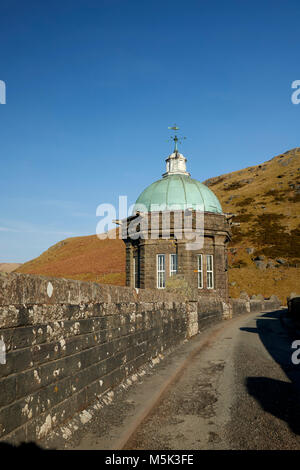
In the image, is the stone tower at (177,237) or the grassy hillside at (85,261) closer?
the stone tower at (177,237)

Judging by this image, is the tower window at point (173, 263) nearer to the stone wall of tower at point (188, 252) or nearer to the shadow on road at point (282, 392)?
the stone wall of tower at point (188, 252)

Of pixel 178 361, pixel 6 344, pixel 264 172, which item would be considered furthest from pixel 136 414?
pixel 264 172

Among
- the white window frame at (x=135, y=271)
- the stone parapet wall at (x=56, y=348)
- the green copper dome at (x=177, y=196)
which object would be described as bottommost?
the stone parapet wall at (x=56, y=348)

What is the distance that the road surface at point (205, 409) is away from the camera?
4145 mm

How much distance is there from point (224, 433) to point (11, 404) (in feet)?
8.64

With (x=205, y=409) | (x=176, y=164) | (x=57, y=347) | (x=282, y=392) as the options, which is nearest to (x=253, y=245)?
(x=176, y=164)

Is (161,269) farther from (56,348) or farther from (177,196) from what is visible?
(56,348)

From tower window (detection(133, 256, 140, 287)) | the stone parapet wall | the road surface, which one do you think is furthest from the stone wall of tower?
the stone parapet wall

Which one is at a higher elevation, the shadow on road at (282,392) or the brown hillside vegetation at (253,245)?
the brown hillside vegetation at (253,245)

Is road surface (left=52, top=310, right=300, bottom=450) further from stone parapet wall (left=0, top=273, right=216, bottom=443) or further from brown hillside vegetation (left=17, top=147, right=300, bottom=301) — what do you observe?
brown hillside vegetation (left=17, top=147, right=300, bottom=301)

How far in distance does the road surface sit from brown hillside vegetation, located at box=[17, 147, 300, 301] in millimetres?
42590

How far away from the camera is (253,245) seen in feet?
217

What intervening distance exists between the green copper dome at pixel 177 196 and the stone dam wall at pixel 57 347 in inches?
768

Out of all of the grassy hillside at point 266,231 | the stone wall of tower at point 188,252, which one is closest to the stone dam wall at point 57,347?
the stone wall of tower at point 188,252
